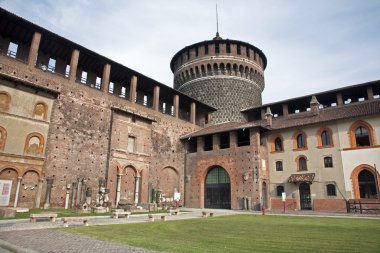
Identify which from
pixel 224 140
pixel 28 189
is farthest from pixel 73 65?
pixel 224 140

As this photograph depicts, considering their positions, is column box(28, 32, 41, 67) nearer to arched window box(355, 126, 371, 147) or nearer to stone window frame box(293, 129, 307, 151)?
stone window frame box(293, 129, 307, 151)

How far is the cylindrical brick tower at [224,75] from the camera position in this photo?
37156mm

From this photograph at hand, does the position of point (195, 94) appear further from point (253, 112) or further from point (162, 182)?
point (162, 182)

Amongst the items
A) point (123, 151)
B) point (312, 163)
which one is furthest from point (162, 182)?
point (312, 163)

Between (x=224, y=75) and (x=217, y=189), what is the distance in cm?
1636

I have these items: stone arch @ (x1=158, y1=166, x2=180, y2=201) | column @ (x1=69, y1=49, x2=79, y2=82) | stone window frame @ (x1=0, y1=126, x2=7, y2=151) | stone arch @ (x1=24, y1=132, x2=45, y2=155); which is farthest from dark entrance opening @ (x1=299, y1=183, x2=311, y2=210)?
stone window frame @ (x1=0, y1=126, x2=7, y2=151)

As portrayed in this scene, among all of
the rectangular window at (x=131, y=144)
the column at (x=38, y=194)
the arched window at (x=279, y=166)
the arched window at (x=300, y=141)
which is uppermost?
the arched window at (x=300, y=141)

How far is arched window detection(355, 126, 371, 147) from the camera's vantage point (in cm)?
2320

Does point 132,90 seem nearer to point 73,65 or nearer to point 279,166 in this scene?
point 73,65

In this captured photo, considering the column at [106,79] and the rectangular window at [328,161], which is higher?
the column at [106,79]

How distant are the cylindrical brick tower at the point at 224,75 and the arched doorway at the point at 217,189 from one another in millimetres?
9778

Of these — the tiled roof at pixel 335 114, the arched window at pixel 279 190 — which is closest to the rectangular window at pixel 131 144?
the tiled roof at pixel 335 114

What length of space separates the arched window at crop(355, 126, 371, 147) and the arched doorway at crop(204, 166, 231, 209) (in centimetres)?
1204

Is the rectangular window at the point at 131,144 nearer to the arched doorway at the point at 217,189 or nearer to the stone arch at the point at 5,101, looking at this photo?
the arched doorway at the point at 217,189
